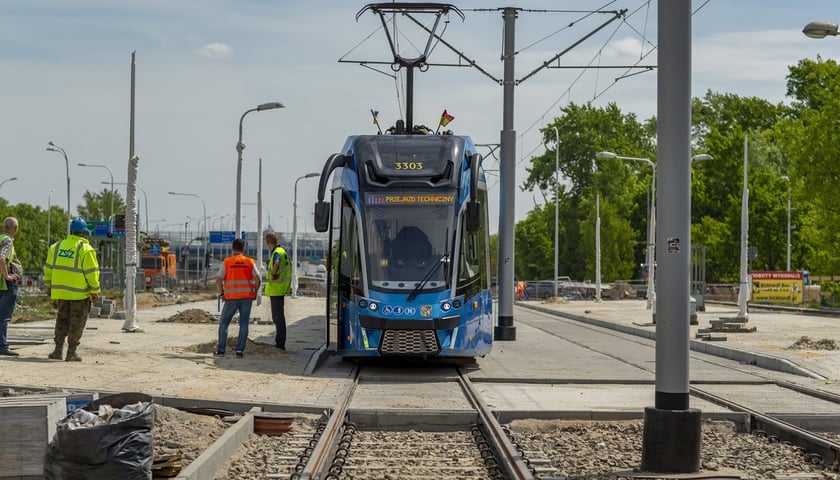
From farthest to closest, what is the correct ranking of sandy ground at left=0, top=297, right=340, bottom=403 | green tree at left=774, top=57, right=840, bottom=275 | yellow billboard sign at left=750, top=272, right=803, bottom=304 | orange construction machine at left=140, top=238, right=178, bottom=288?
orange construction machine at left=140, top=238, right=178, bottom=288 → yellow billboard sign at left=750, top=272, right=803, bottom=304 → green tree at left=774, top=57, right=840, bottom=275 → sandy ground at left=0, top=297, right=340, bottom=403

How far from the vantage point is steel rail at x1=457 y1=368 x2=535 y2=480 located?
900 cm

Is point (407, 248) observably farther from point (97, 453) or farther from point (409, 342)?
point (97, 453)

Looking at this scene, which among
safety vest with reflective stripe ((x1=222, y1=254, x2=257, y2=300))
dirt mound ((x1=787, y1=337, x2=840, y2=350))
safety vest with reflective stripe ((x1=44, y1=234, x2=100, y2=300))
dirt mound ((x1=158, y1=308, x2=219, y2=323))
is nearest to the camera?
safety vest with reflective stripe ((x1=44, y1=234, x2=100, y2=300))

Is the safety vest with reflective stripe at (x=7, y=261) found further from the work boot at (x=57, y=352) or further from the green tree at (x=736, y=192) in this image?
the green tree at (x=736, y=192)

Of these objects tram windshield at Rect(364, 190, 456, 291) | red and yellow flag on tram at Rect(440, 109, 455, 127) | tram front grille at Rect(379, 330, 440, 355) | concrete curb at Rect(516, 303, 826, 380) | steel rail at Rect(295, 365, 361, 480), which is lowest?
concrete curb at Rect(516, 303, 826, 380)

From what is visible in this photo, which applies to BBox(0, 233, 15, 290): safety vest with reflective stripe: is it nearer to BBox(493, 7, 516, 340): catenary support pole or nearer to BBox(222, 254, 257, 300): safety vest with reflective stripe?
BBox(222, 254, 257, 300): safety vest with reflective stripe

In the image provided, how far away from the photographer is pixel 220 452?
9438 millimetres

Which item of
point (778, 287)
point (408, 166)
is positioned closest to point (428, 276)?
point (408, 166)

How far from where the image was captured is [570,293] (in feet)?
280

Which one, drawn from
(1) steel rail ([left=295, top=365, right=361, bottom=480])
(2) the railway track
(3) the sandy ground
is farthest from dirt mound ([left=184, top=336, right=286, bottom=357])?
(2) the railway track

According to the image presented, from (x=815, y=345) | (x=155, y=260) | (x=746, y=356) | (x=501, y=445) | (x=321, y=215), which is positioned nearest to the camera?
(x=501, y=445)

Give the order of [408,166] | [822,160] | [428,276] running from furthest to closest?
[822,160] → [408,166] → [428,276]

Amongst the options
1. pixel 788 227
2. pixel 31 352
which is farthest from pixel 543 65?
pixel 788 227

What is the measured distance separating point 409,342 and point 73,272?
4.69m
